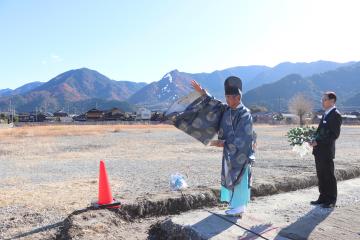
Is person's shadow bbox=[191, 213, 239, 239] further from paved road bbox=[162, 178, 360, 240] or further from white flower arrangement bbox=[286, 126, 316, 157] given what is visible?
white flower arrangement bbox=[286, 126, 316, 157]

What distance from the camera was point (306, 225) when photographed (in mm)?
5000

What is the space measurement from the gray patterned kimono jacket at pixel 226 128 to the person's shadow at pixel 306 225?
2.55 feet

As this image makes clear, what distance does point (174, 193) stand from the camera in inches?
262

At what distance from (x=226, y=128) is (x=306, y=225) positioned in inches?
56.5

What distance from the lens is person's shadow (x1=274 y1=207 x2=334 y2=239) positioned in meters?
4.57

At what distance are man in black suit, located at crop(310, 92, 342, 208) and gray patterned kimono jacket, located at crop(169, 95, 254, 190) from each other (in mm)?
1517

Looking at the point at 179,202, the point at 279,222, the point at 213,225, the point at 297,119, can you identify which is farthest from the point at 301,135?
the point at 297,119

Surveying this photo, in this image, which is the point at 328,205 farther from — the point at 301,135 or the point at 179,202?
the point at 179,202

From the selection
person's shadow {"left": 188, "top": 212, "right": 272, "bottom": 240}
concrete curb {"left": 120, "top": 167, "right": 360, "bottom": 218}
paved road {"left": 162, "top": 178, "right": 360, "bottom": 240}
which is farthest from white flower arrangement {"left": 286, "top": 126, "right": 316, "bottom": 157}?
person's shadow {"left": 188, "top": 212, "right": 272, "bottom": 240}

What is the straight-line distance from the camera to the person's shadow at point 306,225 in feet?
15.0

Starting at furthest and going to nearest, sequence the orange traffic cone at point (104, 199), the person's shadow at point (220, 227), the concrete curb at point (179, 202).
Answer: the concrete curb at point (179, 202) < the orange traffic cone at point (104, 199) < the person's shadow at point (220, 227)

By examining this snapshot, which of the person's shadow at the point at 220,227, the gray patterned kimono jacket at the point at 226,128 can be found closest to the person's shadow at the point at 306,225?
the person's shadow at the point at 220,227

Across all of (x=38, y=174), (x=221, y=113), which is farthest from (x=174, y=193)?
(x=38, y=174)

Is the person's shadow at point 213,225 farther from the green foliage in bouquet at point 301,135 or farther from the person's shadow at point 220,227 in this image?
the green foliage in bouquet at point 301,135
